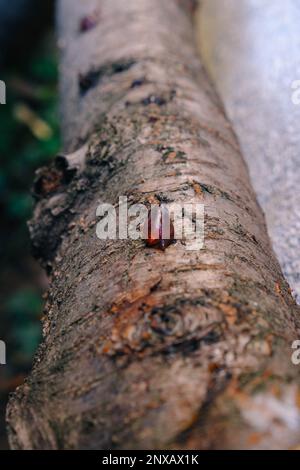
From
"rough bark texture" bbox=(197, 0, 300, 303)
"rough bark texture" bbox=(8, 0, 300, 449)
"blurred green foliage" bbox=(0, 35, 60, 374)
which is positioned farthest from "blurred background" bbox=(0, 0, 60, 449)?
"rough bark texture" bbox=(8, 0, 300, 449)

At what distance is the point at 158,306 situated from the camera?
0.73 metres

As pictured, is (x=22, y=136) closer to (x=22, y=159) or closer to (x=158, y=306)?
(x=22, y=159)

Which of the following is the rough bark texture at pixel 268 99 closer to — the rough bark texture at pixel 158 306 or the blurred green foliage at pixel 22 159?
the rough bark texture at pixel 158 306

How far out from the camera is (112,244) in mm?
915

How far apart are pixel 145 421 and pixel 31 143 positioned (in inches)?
117

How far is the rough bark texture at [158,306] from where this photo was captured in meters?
0.62

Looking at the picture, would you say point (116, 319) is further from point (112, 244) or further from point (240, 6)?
point (240, 6)

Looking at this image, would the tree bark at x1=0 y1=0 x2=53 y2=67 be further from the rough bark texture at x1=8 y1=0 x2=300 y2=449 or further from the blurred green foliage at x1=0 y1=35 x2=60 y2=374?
the rough bark texture at x1=8 y1=0 x2=300 y2=449

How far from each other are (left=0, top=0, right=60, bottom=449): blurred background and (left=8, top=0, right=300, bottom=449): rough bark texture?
1.88 metres

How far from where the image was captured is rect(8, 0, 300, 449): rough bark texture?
62cm

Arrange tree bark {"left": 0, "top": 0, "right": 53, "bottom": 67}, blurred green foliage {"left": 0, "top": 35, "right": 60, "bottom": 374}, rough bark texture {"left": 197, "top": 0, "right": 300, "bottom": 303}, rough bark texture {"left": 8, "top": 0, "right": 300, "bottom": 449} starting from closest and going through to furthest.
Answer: rough bark texture {"left": 8, "top": 0, "right": 300, "bottom": 449} < rough bark texture {"left": 197, "top": 0, "right": 300, "bottom": 303} < blurred green foliage {"left": 0, "top": 35, "right": 60, "bottom": 374} < tree bark {"left": 0, "top": 0, "right": 53, "bottom": 67}

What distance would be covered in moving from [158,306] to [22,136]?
295cm

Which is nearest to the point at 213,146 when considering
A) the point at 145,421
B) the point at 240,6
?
the point at 145,421

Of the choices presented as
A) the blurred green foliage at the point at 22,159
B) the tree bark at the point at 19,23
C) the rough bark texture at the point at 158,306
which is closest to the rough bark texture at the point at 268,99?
the rough bark texture at the point at 158,306
